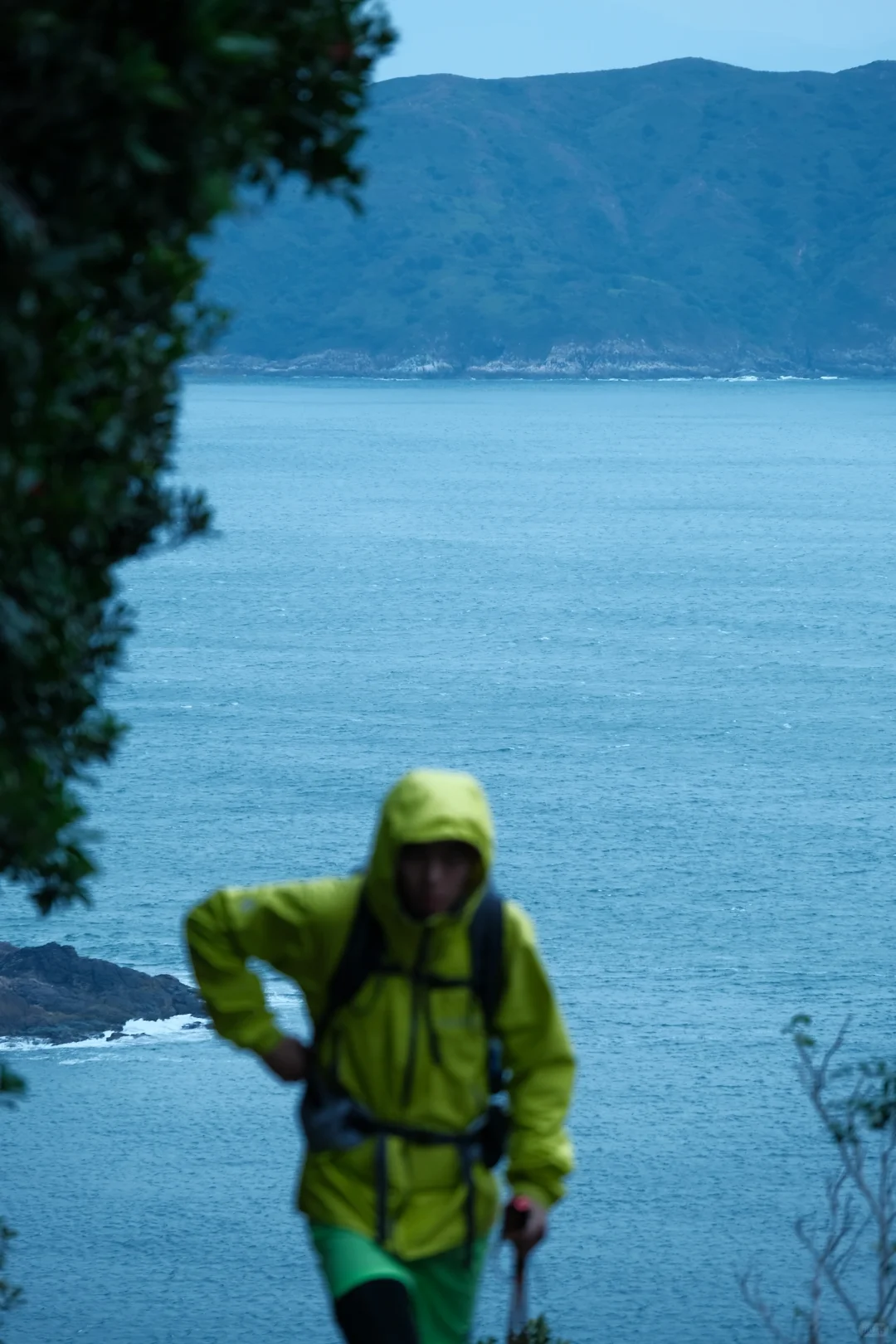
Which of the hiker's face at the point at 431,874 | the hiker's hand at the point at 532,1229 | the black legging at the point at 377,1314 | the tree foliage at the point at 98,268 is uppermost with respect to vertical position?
the tree foliage at the point at 98,268

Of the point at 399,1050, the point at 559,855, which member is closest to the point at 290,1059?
the point at 399,1050

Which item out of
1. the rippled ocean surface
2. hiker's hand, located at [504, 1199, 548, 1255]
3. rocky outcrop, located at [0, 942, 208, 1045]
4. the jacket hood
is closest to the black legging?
hiker's hand, located at [504, 1199, 548, 1255]

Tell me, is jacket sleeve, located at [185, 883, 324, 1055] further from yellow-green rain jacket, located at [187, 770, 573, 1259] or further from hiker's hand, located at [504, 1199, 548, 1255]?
hiker's hand, located at [504, 1199, 548, 1255]

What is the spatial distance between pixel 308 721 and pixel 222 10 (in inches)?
2883

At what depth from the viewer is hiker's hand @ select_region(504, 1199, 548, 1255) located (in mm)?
4066

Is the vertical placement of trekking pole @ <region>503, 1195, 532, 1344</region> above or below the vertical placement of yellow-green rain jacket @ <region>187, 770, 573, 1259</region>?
below

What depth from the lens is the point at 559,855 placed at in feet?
205

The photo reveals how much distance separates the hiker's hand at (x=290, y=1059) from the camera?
13.6 feet

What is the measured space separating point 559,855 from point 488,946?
58.6 m

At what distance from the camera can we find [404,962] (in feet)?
13.2

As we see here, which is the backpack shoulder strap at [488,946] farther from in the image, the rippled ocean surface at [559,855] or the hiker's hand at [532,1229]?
the rippled ocean surface at [559,855]

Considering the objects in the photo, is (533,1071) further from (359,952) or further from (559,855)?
(559,855)

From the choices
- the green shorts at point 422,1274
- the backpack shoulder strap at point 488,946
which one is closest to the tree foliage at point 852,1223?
the green shorts at point 422,1274

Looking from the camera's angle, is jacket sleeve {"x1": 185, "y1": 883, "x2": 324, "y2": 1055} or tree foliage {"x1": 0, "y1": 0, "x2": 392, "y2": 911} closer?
tree foliage {"x1": 0, "y1": 0, "x2": 392, "y2": 911}
